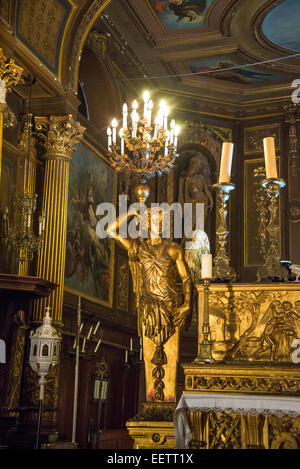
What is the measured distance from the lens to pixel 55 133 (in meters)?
9.65

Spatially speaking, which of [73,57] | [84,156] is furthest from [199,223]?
[73,57]

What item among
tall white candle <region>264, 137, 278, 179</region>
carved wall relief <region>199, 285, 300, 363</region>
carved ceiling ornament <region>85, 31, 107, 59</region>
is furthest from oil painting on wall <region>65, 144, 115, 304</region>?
tall white candle <region>264, 137, 278, 179</region>

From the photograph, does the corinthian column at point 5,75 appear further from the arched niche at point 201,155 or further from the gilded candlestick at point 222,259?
the arched niche at point 201,155

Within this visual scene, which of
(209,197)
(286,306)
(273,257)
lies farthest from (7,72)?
(209,197)

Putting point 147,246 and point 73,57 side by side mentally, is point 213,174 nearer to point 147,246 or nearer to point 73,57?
point 73,57

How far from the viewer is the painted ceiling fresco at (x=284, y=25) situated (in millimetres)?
11969

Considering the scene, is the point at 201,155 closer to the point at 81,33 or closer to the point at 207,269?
the point at 81,33

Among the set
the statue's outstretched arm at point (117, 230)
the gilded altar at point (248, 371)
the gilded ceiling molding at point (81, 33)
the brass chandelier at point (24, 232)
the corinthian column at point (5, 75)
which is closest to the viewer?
the gilded altar at point (248, 371)

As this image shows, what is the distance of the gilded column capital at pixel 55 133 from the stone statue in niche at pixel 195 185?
5.51 meters

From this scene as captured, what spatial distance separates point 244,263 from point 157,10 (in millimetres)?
5955

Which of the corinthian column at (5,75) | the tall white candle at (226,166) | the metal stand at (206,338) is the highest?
the corinthian column at (5,75)

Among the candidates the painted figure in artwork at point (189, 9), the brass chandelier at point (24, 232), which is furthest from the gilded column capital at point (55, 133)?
the painted figure in artwork at point (189, 9)

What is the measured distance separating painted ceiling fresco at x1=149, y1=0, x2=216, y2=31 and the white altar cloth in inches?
329

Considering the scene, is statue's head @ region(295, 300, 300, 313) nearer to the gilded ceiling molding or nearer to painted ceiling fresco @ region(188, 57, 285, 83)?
the gilded ceiling molding
